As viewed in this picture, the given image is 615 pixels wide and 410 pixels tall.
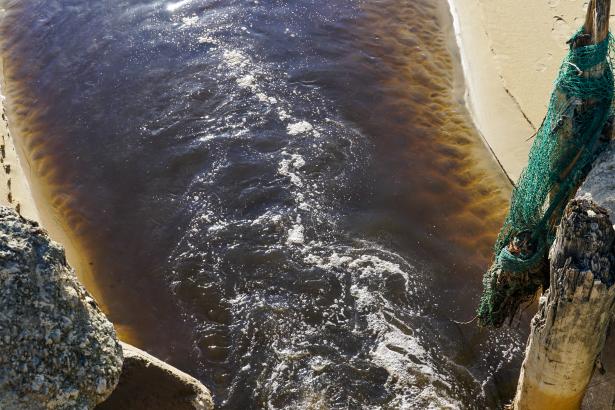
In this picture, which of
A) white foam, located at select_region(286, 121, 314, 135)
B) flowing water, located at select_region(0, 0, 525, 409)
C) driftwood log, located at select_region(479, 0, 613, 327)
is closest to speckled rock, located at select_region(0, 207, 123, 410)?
flowing water, located at select_region(0, 0, 525, 409)

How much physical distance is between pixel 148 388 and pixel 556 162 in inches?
127

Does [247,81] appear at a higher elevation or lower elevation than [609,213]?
lower

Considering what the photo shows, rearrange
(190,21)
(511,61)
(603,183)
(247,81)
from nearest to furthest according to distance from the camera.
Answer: (603,183)
(511,61)
(247,81)
(190,21)

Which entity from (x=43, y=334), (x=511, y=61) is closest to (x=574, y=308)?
(x=43, y=334)

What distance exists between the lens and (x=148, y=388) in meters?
4.73

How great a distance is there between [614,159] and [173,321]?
14.0 feet

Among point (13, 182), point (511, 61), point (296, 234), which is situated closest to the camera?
point (296, 234)

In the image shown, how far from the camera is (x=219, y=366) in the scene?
6098 millimetres

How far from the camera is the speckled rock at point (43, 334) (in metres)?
3.47

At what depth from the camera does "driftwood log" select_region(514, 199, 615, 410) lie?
3.44 m

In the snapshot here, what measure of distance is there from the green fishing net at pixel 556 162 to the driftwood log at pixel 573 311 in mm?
764

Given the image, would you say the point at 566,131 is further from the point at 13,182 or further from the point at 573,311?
the point at 13,182

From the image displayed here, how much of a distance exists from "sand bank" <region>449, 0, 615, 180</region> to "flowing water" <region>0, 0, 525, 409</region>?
0.26m

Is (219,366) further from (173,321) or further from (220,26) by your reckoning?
(220,26)
